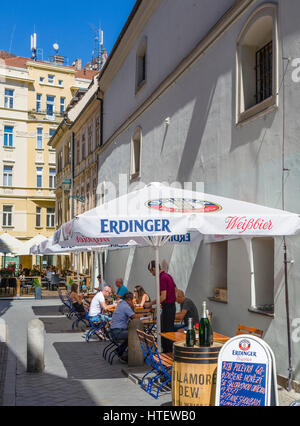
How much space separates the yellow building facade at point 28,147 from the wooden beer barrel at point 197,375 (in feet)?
138

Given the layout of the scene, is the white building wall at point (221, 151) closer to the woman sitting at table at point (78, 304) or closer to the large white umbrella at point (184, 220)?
the large white umbrella at point (184, 220)

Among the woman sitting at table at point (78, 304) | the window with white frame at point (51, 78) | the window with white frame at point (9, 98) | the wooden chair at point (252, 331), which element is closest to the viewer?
the wooden chair at point (252, 331)

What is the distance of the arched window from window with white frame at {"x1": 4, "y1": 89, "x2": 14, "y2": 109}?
4084cm

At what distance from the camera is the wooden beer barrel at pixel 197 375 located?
659cm

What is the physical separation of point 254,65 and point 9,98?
135 ft

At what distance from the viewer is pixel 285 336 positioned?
348 inches

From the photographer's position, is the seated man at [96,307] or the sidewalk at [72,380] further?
the seated man at [96,307]

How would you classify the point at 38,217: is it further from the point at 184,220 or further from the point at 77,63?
the point at 184,220

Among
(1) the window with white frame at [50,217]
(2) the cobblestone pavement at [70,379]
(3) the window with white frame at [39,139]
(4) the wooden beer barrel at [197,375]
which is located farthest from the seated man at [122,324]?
(3) the window with white frame at [39,139]

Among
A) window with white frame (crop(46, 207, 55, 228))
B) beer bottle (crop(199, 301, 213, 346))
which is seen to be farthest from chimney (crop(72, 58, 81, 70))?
beer bottle (crop(199, 301, 213, 346))

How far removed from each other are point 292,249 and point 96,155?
21.5 m

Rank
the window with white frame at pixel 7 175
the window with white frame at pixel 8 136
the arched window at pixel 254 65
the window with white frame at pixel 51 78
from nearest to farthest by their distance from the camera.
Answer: the arched window at pixel 254 65 → the window with white frame at pixel 7 175 → the window with white frame at pixel 8 136 → the window with white frame at pixel 51 78
